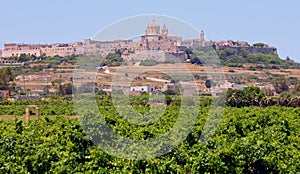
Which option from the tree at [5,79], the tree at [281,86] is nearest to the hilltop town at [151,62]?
the tree at [281,86]

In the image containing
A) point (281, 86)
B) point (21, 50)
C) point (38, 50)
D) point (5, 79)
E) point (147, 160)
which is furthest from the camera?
point (21, 50)

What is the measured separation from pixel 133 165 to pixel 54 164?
Answer: 1494 mm

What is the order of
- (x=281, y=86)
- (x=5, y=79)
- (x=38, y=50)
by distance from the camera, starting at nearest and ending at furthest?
(x=5, y=79) → (x=281, y=86) → (x=38, y=50)

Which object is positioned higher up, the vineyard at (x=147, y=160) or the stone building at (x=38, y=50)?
the stone building at (x=38, y=50)

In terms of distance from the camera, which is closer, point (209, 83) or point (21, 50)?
point (209, 83)

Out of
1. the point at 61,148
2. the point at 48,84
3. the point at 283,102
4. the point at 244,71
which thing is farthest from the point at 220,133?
the point at 244,71

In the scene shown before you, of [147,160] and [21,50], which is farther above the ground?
[21,50]

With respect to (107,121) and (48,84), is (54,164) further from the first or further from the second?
(48,84)

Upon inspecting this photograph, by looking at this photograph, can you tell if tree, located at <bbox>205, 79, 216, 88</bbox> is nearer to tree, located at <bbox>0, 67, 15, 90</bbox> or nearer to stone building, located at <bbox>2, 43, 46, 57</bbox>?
tree, located at <bbox>0, 67, 15, 90</bbox>

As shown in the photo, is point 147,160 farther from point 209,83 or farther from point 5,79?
point 5,79

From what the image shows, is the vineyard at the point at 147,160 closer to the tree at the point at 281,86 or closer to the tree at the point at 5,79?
the tree at the point at 5,79

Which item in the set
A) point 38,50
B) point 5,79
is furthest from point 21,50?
point 5,79

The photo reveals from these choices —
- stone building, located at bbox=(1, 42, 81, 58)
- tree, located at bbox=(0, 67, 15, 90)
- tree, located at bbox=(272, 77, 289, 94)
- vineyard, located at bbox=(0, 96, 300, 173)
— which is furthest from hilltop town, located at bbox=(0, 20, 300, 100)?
vineyard, located at bbox=(0, 96, 300, 173)

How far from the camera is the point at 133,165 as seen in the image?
439 inches
